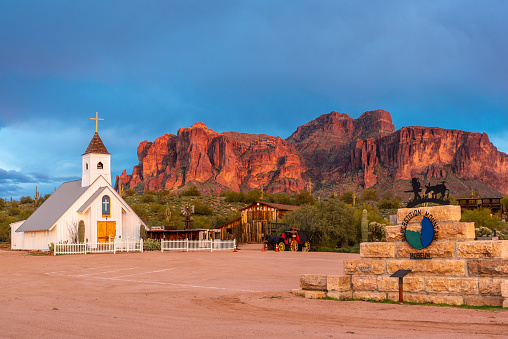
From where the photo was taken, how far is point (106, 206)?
38.8 metres

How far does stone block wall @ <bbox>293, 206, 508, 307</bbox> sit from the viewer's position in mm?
10578

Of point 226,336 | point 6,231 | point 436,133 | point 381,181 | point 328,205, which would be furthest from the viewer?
point 436,133

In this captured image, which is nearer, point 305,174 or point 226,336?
point 226,336

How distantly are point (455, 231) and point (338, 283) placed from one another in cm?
288

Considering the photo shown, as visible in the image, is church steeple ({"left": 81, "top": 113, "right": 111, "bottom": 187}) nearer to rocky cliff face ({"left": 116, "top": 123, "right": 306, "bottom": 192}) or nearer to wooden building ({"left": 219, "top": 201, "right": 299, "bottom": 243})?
wooden building ({"left": 219, "top": 201, "right": 299, "bottom": 243})

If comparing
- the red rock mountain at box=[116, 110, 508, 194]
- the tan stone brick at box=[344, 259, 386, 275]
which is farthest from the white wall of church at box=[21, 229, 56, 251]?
the red rock mountain at box=[116, 110, 508, 194]

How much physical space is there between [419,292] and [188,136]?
179m

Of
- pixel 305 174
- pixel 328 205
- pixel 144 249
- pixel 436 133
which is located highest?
pixel 436 133

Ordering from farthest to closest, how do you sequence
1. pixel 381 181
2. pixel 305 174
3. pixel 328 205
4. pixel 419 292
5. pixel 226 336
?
pixel 305 174 → pixel 381 181 → pixel 328 205 → pixel 419 292 → pixel 226 336

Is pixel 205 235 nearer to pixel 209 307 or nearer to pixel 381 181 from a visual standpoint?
pixel 209 307

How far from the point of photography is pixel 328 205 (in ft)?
142

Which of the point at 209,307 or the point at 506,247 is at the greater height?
the point at 506,247

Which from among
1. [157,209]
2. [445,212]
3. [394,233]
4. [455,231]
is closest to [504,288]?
[455,231]

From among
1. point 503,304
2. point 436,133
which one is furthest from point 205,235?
point 436,133
